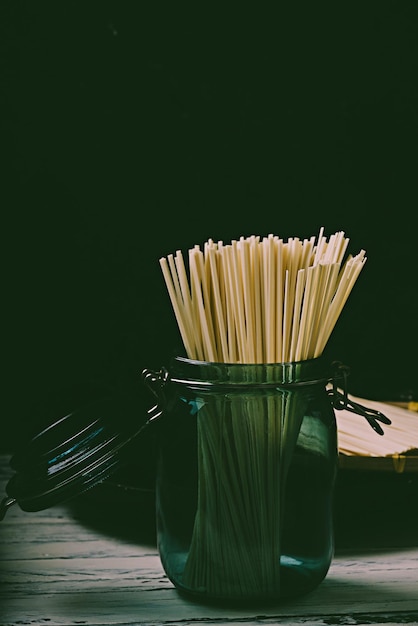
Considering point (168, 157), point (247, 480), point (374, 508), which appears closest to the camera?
point (247, 480)

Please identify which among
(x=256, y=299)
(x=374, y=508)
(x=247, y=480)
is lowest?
(x=374, y=508)

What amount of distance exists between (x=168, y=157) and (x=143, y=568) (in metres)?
0.58

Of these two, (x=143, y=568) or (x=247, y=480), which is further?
(x=143, y=568)

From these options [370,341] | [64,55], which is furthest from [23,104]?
[370,341]

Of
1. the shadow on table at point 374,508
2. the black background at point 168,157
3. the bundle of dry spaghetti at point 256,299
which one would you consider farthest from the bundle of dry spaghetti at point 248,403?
the black background at point 168,157

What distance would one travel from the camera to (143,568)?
78cm

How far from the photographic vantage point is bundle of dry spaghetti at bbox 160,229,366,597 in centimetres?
65

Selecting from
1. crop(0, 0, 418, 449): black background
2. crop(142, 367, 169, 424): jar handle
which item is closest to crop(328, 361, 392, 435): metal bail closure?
crop(142, 367, 169, 424): jar handle

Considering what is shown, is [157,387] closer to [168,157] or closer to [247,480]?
[247,480]

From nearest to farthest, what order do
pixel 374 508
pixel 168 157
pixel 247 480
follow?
pixel 247 480
pixel 374 508
pixel 168 157

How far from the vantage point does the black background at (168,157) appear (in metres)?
1.16

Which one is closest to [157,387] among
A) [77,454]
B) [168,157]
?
[77,454]

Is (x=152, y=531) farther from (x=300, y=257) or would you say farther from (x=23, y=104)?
(x=23, y=104)

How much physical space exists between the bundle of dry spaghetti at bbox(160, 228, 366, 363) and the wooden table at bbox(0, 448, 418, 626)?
0.19 metres
